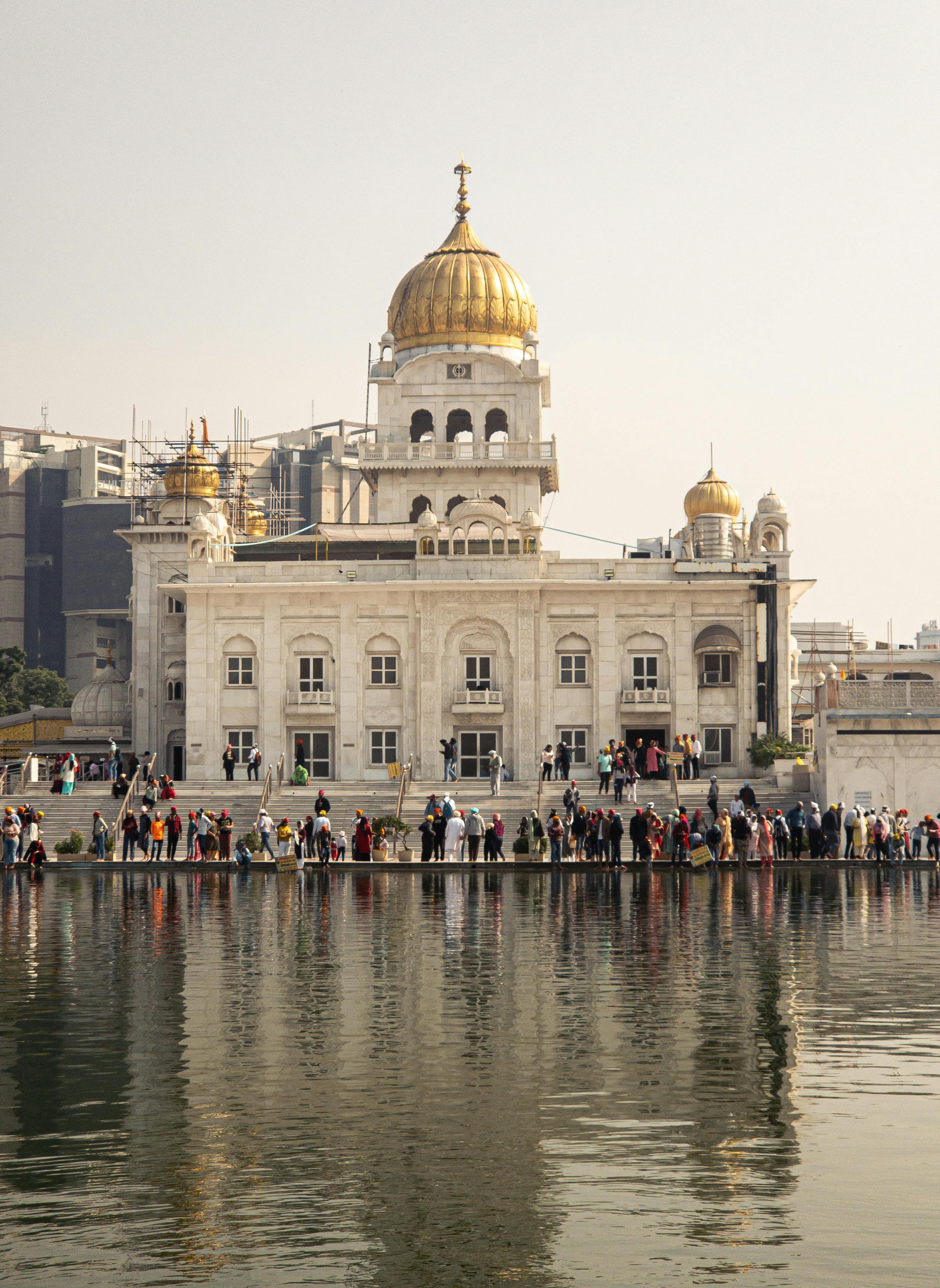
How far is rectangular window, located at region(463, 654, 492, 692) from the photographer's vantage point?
53.6 m

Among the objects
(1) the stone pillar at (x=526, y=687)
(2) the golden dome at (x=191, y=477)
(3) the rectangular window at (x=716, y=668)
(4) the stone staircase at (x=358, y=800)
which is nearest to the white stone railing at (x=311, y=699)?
(4) the stone staircase at (x=358, y=800)

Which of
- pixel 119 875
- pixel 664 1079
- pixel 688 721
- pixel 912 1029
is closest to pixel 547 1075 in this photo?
pixel 664 1079

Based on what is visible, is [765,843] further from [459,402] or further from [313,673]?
[459,402]

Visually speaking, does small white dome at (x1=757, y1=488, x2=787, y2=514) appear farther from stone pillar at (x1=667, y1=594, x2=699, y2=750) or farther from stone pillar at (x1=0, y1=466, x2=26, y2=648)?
stone pillar at (x1=0, y1=466, x2=26, y2=648)

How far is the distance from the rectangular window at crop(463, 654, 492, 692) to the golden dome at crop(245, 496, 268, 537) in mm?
21278

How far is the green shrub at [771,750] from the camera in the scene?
50.0 m

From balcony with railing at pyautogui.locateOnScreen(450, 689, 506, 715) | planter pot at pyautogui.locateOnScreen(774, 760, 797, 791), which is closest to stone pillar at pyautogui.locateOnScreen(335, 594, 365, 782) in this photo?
balcony with railing at pyautogui.locateOnScreen(450, 689, 506, 715)

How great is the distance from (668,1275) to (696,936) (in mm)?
13153

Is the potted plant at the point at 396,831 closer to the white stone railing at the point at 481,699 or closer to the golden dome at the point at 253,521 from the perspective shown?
the white stone railing at the point at 481,699

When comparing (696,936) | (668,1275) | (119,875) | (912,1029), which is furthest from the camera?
(119,875)

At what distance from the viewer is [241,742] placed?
5366 cm

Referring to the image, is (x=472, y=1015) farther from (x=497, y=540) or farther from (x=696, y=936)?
(x=497, y=540)

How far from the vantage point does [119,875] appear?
3359cm

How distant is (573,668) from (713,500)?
13.7 meters
